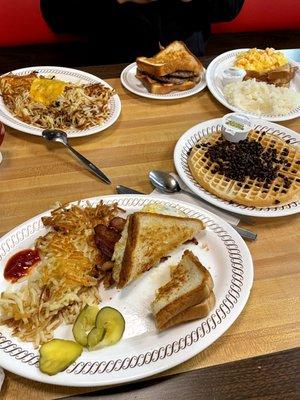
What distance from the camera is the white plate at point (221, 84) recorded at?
2559 millimetres

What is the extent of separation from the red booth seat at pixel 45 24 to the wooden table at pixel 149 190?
4.26 feet

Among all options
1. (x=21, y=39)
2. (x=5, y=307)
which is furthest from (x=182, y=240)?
(x=21, y=39)

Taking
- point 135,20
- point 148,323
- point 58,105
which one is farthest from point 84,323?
point 135,20

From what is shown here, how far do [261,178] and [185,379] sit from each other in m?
1.05

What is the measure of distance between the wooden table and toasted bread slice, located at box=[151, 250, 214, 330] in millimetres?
158

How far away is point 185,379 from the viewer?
1349mm

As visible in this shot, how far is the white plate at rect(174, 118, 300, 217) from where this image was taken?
1.89m

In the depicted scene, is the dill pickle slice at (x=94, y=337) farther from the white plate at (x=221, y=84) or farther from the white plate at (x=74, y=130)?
the white plate at (x=221, y=84)

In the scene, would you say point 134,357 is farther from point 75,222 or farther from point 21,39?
point 21,39

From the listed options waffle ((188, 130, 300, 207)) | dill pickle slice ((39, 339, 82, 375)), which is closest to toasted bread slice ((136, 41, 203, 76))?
waffle ((188, 130, 300, 207))

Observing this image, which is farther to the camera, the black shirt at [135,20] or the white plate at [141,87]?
the black shirt at [135,20]

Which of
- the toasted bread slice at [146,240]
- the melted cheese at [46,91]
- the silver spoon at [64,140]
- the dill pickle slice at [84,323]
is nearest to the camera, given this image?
the dill pickle slice at [84,323]

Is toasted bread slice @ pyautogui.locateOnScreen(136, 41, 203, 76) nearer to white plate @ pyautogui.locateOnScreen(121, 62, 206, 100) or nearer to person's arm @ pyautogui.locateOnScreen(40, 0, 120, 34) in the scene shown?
white plate @ pyautogui.locateOnScreen(121, 62, 206, 100)

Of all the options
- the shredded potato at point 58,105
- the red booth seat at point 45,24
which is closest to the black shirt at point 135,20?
the red booth seat at point 45,24
